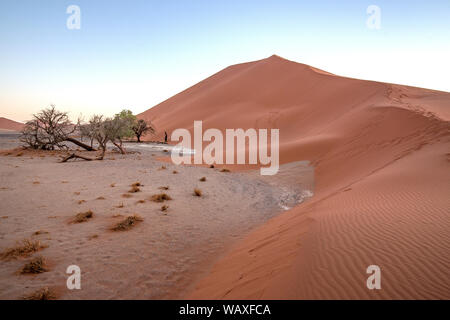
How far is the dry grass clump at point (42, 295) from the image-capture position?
10.4 feet

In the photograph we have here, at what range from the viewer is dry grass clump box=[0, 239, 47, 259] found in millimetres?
4211

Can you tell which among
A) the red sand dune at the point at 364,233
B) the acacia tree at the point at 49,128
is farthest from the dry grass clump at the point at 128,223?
the acacia tree at the point at 49,128

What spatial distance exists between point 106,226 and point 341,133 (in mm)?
15071

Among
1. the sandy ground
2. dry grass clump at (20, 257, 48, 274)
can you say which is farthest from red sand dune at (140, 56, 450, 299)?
dry grass clump at (20, 257, 48, 274)

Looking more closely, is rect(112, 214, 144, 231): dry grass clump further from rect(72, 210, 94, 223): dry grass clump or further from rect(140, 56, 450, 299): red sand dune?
rect(140, 56, 450, 299): red sand dune

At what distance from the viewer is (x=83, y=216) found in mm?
6062

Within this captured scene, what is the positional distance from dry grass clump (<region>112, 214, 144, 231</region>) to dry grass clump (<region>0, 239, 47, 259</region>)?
144 centimetres

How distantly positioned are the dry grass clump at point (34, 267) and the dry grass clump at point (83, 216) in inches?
81.2

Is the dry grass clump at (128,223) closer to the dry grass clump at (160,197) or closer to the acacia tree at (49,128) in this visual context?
the dry grass clump at (160,197)
